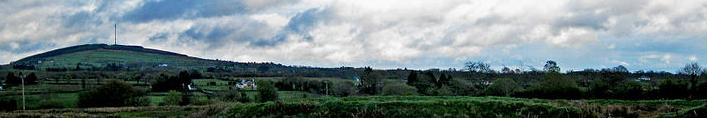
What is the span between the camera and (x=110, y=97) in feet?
367

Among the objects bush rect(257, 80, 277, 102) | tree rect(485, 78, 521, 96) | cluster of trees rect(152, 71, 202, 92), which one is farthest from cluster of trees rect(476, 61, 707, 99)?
cluster of trees rect(152, 71, 202, 92)

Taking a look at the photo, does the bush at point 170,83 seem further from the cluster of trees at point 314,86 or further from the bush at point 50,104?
the bush at point 50,104

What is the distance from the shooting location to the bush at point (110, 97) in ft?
365

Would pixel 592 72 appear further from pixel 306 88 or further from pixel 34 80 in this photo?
pixel 34 80

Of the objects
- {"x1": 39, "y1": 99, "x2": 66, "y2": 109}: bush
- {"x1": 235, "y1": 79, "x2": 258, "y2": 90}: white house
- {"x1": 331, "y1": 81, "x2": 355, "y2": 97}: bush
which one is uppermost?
{"x1": 235, "y1": 79, "x2": 258, "y2": 90}: white house

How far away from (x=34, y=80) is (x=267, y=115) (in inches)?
5620

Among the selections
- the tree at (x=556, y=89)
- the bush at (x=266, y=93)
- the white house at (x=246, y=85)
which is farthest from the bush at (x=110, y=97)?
the tree at (x=556, y=89)

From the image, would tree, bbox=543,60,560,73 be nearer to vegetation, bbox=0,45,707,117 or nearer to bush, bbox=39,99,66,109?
vegetation, bbox=0,45,707,117

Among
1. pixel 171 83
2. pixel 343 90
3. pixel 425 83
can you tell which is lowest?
pixel 343 90

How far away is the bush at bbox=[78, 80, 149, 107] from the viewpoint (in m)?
111

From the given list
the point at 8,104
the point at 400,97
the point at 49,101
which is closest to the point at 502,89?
the point at 400,97

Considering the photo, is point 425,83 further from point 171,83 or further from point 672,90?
point 672,90

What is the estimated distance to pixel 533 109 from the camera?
3909 centimetres

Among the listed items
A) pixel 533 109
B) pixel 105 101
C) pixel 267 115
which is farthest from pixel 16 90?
pixel 533 109
